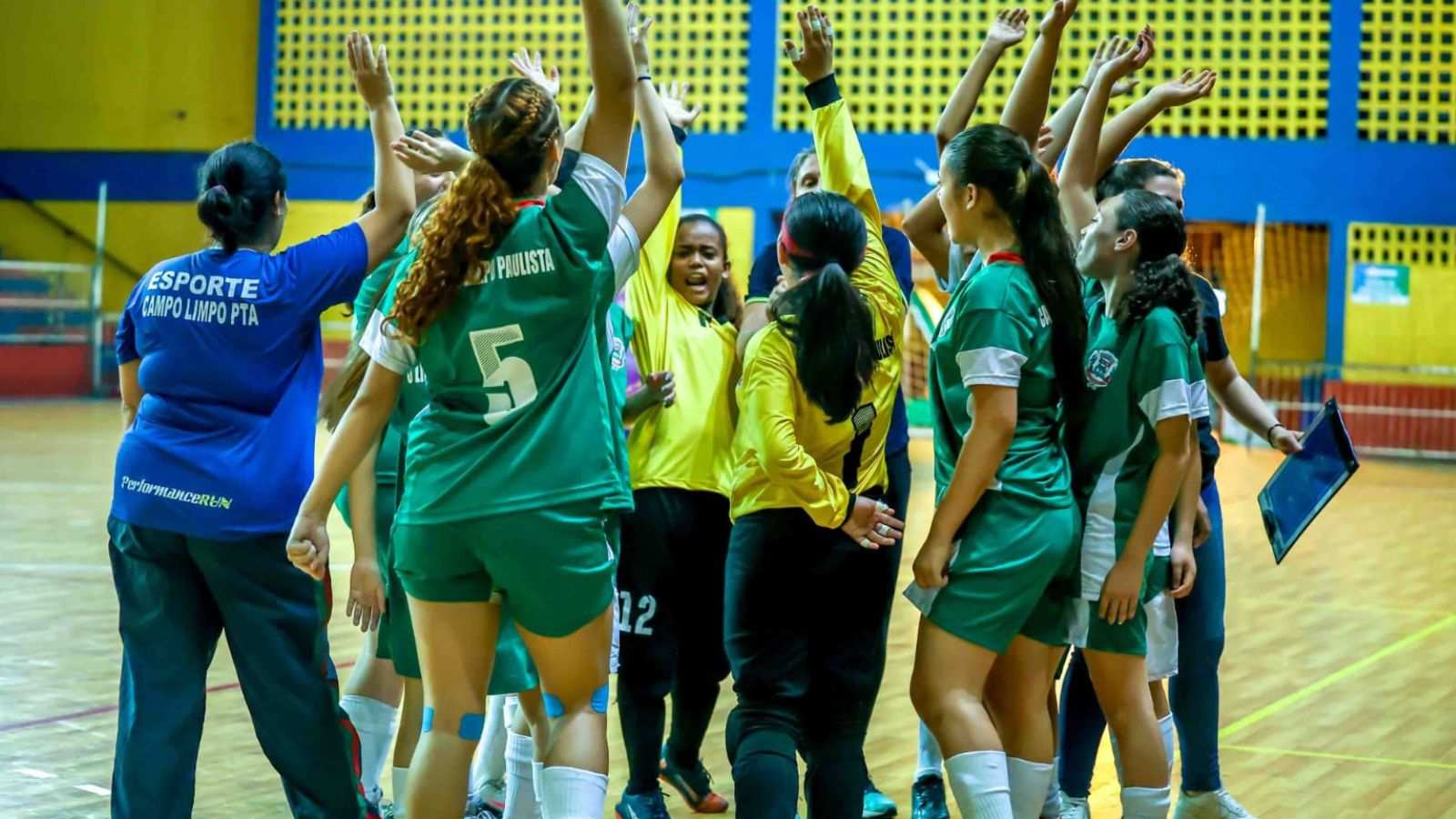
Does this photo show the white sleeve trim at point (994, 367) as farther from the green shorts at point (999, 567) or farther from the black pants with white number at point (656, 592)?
the black pants with white number at point (656, 592)

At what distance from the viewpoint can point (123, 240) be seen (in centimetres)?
2017

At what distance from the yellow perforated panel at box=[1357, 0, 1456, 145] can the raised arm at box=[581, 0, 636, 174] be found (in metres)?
16.3

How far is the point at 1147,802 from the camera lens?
3289mm

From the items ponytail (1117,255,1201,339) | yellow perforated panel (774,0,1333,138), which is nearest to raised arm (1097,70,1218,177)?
ponytail (1117,255,1201,339)

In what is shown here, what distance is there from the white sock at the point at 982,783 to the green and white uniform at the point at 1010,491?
20 cm

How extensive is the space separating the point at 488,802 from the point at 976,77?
78.0 inches

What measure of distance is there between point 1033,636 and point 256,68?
725 inches

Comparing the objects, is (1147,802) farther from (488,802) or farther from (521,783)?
(488,802)

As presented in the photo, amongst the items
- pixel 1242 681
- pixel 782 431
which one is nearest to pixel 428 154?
pixel 782 431

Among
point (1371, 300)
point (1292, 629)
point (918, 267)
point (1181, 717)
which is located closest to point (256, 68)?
point (918, 267)

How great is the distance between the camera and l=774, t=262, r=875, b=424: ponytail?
3.06m

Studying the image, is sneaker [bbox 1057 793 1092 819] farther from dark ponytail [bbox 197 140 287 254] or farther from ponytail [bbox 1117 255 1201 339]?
dark ponytail [bbox 197 140 287 254]

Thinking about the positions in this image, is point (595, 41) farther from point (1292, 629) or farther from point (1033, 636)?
point (1292, 629)

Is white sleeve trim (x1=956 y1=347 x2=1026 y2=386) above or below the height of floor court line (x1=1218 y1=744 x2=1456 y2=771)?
above
